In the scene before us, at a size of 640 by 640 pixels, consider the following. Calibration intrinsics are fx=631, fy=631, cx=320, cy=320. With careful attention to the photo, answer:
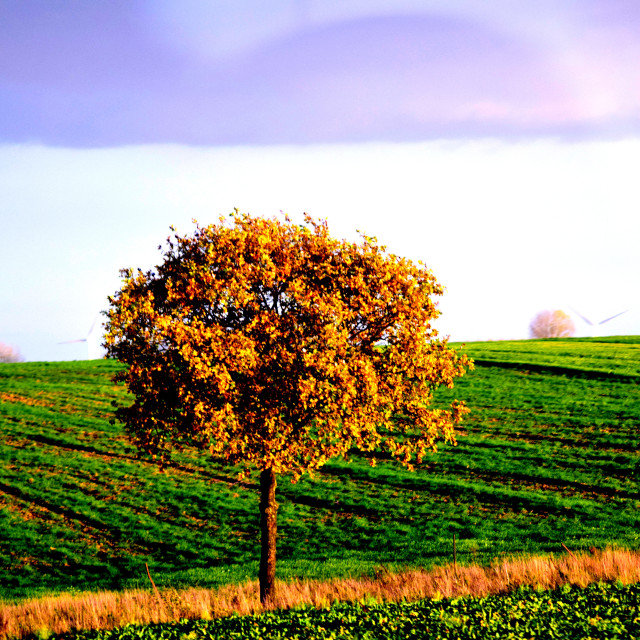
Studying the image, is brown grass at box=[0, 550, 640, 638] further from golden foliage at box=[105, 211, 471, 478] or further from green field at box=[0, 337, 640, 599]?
green field at box=[0, 337, 640, 599]

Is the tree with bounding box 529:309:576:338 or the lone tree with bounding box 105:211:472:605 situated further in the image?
the tree with bounding box 529:309:576:338

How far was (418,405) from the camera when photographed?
61.0 feet

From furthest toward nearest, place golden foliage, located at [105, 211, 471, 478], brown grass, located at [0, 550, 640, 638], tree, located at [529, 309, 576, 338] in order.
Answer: tree, located at [529, 309, 576, 338] → golden foliage, located at [105, 211, 471, 478] → brown grass, located at [0, 550, 640, 638]

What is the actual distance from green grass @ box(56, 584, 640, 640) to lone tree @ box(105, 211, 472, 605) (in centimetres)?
449

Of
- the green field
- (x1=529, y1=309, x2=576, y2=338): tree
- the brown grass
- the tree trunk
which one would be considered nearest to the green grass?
the brown grass

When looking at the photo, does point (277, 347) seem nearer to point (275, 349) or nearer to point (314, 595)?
point (275, 349)

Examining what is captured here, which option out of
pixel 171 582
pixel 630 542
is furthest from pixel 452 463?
pixel 171 582

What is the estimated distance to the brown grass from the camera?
14352 mm

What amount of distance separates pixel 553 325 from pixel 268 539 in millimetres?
126534

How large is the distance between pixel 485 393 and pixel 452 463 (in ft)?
63.6

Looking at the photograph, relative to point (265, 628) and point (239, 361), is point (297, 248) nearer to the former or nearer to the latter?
point (239, 361)

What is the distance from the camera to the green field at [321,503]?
26781mm

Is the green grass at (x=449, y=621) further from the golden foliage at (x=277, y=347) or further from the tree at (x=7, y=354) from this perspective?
the tree at (x=7, y=354)

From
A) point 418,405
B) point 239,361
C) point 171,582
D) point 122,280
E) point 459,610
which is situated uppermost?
point 122,280
